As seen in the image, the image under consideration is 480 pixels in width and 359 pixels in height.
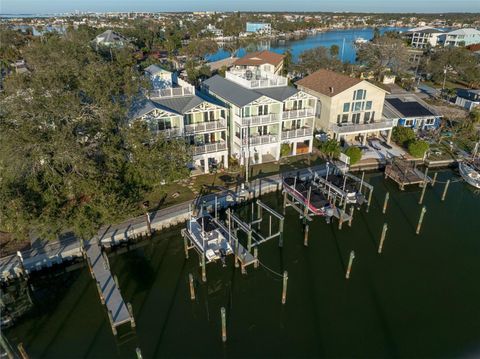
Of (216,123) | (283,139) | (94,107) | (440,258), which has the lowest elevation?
(440,258)

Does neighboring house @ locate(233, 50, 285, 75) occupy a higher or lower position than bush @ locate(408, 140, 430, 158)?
higher

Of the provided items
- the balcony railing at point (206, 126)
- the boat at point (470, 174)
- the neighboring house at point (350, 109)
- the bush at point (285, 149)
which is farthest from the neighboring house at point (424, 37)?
the balcony railing at point (206, 126)

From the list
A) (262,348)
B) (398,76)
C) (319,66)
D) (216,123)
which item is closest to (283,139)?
(216,123)

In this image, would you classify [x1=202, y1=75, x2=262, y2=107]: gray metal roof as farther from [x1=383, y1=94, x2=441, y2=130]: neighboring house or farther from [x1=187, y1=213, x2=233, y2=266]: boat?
[x1=383, y1=94, x2=441, y2=130]: neighboring house

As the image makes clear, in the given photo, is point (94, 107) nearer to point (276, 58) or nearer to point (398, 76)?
point (276, 58)

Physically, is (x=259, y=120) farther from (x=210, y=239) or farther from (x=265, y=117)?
(x=210, y=239)

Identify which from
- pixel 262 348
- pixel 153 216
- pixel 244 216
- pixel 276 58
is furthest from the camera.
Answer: pixel 276 58

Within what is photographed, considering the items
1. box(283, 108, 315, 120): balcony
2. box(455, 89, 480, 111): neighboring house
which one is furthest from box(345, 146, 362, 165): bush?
box(455, 89, 480, 111): neighboring house
